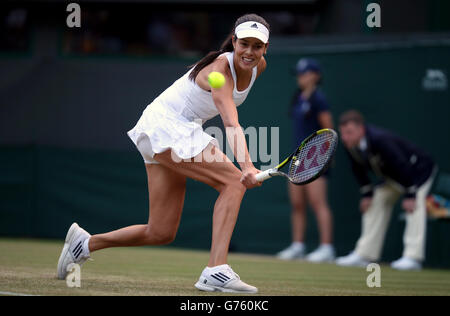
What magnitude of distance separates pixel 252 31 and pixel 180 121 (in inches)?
28.1

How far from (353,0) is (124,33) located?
343 cm

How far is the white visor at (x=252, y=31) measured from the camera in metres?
4.72

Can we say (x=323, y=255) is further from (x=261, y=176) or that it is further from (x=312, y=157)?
(x=261, y=176)

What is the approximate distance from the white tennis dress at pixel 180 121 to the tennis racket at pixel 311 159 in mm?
476

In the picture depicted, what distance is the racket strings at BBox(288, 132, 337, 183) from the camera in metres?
4.57

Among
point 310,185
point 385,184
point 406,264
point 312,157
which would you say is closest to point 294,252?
point 310,185

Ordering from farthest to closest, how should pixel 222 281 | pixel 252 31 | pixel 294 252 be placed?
pixel 294 252
pixel 252 31
pixel 222 281

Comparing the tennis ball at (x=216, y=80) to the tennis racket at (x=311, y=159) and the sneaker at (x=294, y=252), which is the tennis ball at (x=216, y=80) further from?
the sneaker at (x=294, y=252)

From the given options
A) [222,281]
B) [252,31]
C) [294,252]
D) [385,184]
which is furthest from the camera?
[294,252]

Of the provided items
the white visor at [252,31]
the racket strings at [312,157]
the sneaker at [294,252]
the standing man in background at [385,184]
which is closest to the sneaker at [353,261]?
the standing man in background at [385,184]

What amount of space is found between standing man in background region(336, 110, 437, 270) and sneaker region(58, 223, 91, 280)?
3.80 metres

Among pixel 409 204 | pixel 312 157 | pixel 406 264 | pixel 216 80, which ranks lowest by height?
pixel 406 264

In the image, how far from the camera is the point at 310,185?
8.73m
